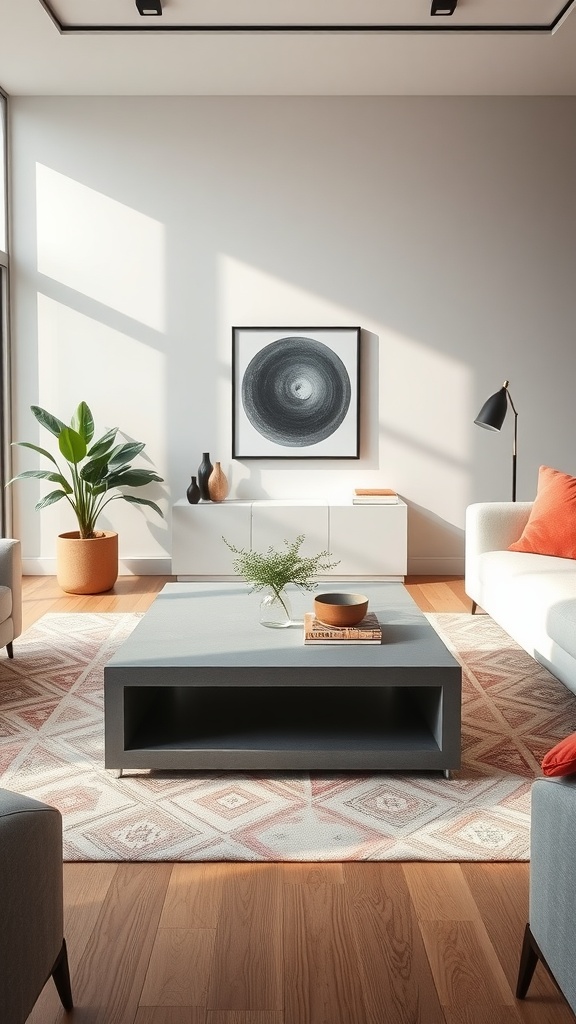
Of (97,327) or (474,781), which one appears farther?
(97,327)

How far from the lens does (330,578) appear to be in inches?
208

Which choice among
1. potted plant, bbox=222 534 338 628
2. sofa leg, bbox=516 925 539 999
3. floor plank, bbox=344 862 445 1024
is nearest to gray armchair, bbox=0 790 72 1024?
floor plank, bbox=344 862 445 1024

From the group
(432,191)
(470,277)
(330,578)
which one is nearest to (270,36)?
(432,191)

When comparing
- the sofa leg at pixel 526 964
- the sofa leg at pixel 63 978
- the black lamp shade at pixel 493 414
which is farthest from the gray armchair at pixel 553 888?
the black lamp shade at pixel 493 414

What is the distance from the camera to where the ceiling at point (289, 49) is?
14.1 feet

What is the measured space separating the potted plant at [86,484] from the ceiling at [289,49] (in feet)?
6.30

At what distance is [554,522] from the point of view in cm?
387

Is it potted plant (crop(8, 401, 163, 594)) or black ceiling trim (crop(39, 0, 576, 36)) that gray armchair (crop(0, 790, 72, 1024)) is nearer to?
potted plant (crop(8, 401, 163, 594))

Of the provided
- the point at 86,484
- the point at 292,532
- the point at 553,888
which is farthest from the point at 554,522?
the point at 86,484

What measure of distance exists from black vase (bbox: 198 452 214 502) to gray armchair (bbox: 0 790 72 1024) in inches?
158

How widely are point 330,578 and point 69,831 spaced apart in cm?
312

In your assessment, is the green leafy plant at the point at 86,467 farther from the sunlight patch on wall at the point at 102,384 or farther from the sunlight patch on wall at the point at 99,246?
the sunlight patch on wall at the point at 99,246

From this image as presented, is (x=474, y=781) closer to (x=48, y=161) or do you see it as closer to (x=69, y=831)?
(x=69, y=831)

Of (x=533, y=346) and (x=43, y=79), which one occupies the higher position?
(x=43, y=79)
